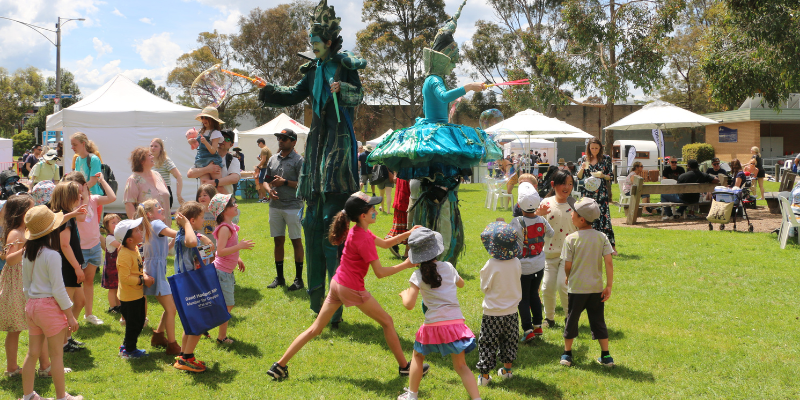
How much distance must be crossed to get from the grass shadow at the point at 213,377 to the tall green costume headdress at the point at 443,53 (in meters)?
A: 3.07

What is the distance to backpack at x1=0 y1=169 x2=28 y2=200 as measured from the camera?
21.4 feet

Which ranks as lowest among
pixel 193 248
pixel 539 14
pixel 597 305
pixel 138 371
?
pixel 138 371

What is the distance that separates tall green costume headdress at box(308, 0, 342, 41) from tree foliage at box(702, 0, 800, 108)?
9.15 meters

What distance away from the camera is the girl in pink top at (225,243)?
16.2ft

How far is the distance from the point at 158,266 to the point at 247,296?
199cm

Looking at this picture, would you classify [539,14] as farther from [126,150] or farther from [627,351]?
[627,351]

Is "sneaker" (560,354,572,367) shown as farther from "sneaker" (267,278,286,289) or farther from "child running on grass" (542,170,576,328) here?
"sneaker" (267,278,286,289)

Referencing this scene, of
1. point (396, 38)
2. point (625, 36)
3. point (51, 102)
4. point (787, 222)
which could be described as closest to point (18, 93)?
point (51, 102)

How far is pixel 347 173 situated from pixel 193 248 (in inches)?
62.5

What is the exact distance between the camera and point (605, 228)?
8.23 metres

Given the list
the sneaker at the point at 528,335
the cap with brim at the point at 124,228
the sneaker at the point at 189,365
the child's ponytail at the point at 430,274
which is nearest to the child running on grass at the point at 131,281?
the cap with brim at the point at 124,228

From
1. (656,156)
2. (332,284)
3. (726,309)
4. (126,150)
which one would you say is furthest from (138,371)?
(656,156)

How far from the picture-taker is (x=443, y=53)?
5141 millimetres

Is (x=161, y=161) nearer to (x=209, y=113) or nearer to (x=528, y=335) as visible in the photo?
(x=209, y=113)
